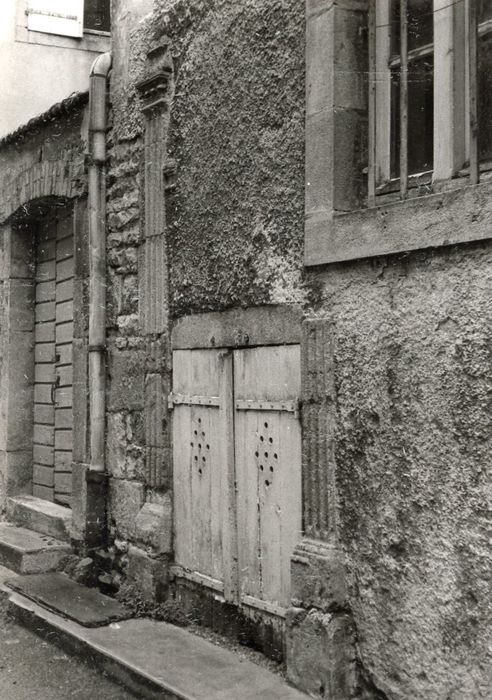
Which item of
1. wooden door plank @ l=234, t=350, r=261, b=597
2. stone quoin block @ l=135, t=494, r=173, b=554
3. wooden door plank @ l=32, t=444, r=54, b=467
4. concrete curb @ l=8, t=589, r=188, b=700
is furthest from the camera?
wooden door plank @ l=32, t=444, r=54, b=467

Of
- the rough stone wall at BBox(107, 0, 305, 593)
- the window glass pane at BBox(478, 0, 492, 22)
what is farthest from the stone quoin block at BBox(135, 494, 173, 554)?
the window glass pane at BBox(478, 0, 492, 22)

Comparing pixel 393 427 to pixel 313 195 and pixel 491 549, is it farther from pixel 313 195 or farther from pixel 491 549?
A: pixel 313 195

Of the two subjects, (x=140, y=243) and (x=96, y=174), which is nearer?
(x=140, y=243)

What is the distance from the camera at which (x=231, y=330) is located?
480 cm

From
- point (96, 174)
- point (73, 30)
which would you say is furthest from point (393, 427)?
point (73, 30)

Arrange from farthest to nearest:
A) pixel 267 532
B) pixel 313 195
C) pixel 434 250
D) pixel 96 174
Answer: pixel 96 174, pixel 267 532, pixel 313 195, pixel 434 250

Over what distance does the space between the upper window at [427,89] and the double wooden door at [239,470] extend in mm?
1016

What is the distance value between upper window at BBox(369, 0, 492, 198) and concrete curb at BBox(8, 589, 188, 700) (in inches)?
94.7

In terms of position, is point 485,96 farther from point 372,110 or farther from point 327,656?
point 327,656

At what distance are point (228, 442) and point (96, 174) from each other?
2293mm

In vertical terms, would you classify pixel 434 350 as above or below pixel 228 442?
above

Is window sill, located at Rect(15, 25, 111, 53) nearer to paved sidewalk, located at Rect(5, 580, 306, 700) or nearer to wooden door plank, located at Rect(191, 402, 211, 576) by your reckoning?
wooden door plank, located at Rect(191, 402, 211, 576)

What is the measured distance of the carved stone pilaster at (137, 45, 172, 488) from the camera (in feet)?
17.9

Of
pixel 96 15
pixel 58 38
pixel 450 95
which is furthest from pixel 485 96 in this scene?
pixel 96 15
